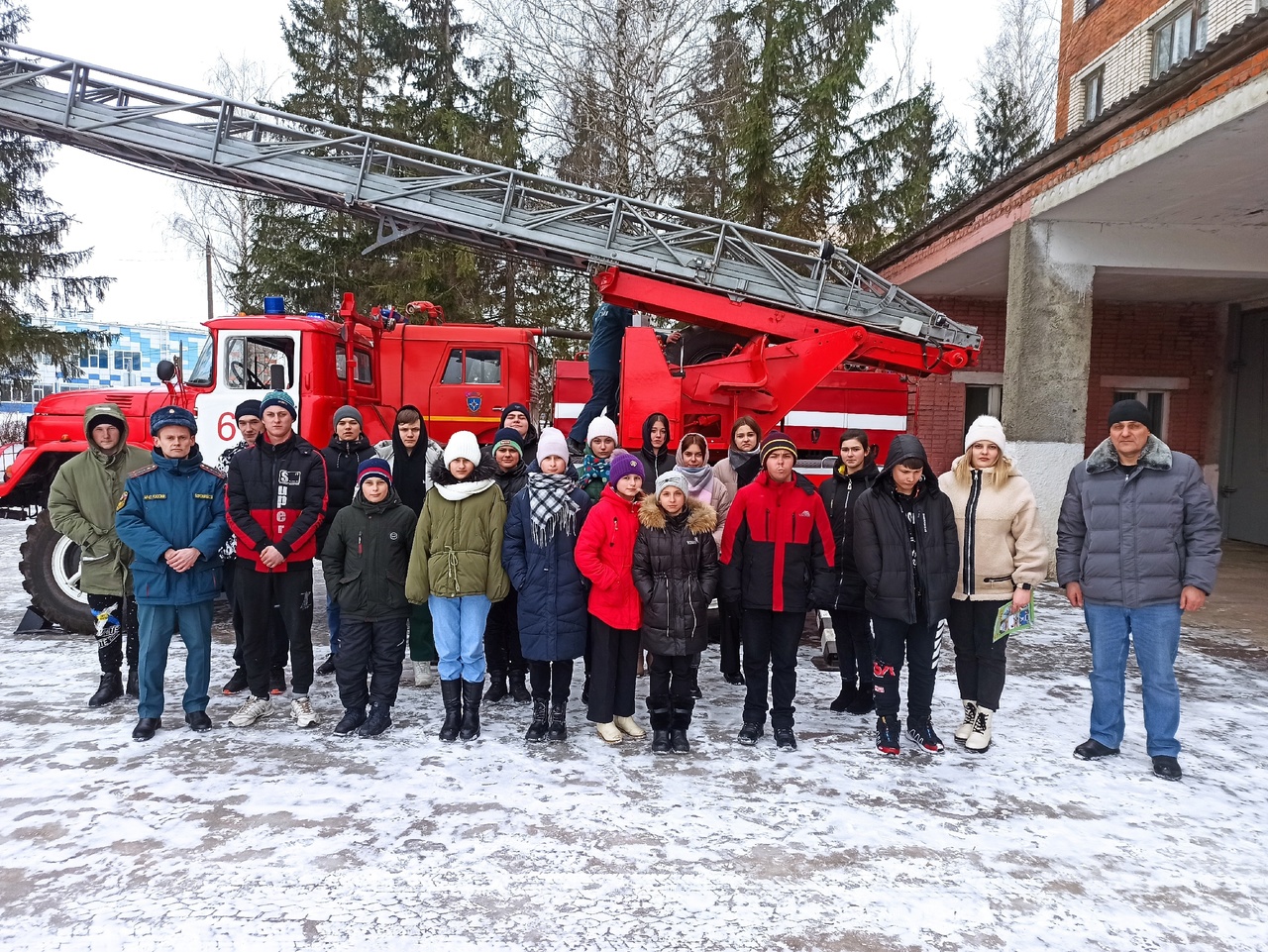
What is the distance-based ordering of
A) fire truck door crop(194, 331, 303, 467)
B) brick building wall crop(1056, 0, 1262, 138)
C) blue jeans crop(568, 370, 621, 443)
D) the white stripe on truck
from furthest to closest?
brick building wall crop(1056, 0, 1262, 138)
the white stripe on truck
blue jeans crop(568, 370, 621, 443)
fire truck door crop(194, 331, 303, 467)

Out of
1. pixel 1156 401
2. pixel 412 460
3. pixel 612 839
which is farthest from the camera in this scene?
pixel 1156 401

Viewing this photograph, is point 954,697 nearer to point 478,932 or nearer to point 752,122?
point 478,932

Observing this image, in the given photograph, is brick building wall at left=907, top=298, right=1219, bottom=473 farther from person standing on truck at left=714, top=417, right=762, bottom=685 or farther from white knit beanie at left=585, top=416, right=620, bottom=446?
white knit beanie at left=585, top=416, right=620, bottom=446

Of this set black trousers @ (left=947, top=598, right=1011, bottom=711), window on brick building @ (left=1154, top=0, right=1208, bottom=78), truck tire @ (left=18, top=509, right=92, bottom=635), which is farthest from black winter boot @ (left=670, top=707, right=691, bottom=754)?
window on brick building @ (left=1154, top=0, right=1208, bottom=78)

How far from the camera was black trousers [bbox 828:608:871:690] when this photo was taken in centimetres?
423

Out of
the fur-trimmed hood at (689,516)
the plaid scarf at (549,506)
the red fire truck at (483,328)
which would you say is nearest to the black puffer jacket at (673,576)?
the fur-trimmed hood at (689,516)

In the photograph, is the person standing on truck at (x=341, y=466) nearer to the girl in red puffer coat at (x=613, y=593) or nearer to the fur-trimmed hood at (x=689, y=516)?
the girl in red puffer coat at (x=613, y=593)

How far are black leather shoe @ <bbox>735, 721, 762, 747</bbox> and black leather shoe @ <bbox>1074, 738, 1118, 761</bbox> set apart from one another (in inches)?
61.7

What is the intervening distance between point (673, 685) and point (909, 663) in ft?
3.99

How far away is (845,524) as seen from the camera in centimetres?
424

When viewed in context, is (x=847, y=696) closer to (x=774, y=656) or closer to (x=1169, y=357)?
(x=774, y=656)

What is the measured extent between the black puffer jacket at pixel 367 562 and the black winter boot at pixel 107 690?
1.52 m

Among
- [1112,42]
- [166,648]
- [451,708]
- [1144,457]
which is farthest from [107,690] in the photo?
[1112,42]

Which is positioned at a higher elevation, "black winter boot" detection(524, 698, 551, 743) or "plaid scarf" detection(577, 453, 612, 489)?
"plaid scarf" detection(577, 453, 612, 489)
